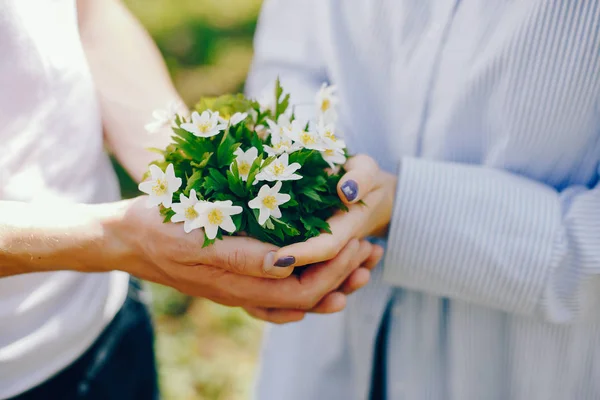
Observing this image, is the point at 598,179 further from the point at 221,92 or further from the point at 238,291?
the point at 221,92

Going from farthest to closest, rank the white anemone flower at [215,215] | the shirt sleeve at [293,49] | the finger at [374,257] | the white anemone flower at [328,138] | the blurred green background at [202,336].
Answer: the blurred green background at [202,336]
the shirt sleeve at [293,49]
the finger at [374,257]
the white anemone flower at [328,138]
the white anemone flower at [215,215]

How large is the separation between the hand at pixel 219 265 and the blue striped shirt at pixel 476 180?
223 millimetres

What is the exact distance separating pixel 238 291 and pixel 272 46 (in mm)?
730

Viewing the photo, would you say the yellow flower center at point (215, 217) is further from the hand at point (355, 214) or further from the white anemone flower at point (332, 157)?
the white anemone flower at point (332, 157)

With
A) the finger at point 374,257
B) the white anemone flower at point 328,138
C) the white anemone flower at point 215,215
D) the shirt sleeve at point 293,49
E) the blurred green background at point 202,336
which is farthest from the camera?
the blurred green background at point 202,336

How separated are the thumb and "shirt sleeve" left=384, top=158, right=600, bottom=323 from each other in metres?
0.35

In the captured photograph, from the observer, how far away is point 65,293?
52.1 inches

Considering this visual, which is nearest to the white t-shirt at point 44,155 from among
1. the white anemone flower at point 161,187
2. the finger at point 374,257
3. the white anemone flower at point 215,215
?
the white anemone flower at point 161,187

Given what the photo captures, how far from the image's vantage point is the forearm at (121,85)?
1.45m

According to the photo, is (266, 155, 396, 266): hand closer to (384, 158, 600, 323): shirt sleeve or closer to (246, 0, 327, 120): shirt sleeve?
(384, 158, 600, 323): shirt sleeve

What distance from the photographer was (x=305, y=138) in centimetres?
112

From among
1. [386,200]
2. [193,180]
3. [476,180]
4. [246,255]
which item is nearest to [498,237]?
[476,180]

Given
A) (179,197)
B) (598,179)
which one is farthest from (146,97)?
(598,179)

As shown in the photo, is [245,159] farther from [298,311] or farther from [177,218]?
[298,311]
